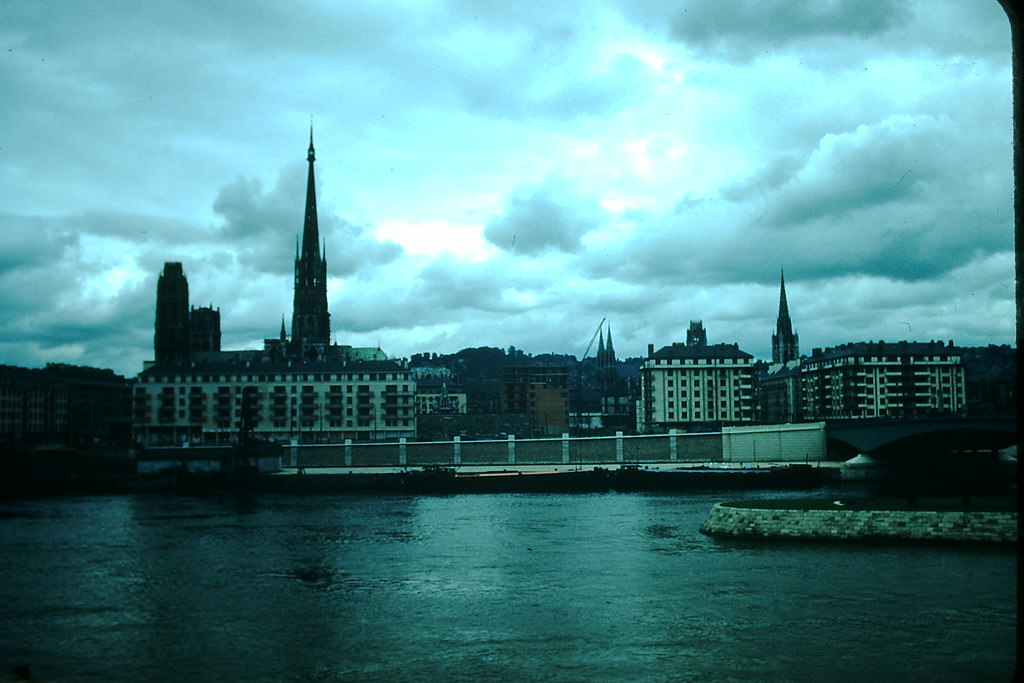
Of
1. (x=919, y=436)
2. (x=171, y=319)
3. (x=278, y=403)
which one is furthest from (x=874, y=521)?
(x=171, y=319)

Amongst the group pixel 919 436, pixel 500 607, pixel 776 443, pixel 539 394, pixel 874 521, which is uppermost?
pixel 539 394

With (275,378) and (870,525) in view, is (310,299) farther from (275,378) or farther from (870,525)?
(870,525)

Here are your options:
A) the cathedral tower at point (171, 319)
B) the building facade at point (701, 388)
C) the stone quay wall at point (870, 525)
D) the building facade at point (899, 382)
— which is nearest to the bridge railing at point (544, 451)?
the building facade at point (701, 388)

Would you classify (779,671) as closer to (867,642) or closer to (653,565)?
(867,642)

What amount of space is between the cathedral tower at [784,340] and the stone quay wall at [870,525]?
14271 cm

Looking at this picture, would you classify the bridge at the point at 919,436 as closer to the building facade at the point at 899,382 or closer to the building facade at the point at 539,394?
the building facade at the point at 899,382

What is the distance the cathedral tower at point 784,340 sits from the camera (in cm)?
17725

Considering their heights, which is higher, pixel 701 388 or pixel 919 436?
pixel 701 388

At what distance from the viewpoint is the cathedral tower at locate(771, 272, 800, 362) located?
177m

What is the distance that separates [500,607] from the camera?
26422 mm

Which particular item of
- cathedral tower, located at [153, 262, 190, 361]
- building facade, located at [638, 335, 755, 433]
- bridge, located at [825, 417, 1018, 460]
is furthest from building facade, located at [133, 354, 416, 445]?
cathedral tower, located at [153, 262, 190, 361]

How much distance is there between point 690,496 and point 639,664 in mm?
45031

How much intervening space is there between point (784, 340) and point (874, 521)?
147535 mm

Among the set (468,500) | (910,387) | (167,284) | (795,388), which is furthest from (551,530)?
(167,284)
